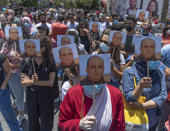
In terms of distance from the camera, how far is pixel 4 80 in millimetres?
2502

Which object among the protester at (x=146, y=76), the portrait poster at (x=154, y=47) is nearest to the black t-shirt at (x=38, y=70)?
the protester at (x=146, y=76)

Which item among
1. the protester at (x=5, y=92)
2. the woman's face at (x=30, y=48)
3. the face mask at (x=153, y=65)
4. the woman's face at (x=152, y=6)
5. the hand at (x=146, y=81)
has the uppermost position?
the woman's face at (x=152, y=6)

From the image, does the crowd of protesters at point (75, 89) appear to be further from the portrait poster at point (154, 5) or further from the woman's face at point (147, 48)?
the portrait poster at point (154, 5)

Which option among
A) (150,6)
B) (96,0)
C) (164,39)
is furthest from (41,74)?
(96,0)

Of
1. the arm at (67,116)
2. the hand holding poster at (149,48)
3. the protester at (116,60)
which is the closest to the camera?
the arm at (67,116)

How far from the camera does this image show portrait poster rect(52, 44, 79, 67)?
2.17m

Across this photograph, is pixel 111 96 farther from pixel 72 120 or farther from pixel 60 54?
pixel 60 54

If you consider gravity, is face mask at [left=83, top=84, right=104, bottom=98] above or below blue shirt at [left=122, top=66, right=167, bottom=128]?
above

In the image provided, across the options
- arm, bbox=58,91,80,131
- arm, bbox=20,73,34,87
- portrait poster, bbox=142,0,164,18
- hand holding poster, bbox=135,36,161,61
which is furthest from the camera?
portrait poster, bbox=142,0,164,18

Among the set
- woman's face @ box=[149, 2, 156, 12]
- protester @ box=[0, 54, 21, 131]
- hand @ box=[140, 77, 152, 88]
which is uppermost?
woman's face @ box=[149, 2, 156, 12]

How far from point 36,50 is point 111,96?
3.99ft

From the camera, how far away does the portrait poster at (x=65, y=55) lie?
2.17 meters

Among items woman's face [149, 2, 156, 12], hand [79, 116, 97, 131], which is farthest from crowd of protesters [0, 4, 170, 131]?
woman's face [149, 2, 156, 12]

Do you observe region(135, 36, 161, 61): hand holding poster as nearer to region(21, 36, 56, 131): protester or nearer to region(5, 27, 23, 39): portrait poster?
region(21, 36, 56, 131): protester
